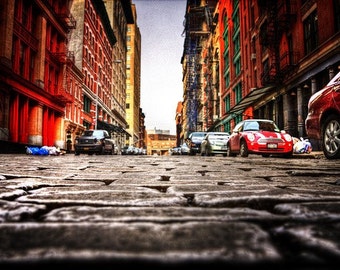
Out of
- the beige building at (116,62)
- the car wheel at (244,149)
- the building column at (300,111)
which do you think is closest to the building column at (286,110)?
the building column at (300,111)

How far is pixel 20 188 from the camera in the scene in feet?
7.39

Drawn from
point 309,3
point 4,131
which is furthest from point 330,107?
Answer: point 4,131

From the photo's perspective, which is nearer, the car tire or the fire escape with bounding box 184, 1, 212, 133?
the car tire

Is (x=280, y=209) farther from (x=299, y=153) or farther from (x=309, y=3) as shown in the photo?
(x=309, y=3)

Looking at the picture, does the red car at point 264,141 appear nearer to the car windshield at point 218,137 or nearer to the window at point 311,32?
the car windshield at point 218,137

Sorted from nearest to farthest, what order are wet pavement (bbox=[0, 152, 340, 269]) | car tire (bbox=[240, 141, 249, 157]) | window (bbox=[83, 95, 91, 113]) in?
1. wet pavement (bbox=[0, 152, 340, 269])
2. car tire (bbox=[240, 141, 249, 157])
3. window (bbox=[83, 95, 91, 113])

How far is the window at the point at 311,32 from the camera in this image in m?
16.5

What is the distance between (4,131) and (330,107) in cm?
1641

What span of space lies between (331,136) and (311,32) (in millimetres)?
12359

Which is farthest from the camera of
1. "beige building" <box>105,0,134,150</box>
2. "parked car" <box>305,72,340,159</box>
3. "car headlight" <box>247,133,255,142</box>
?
"beige building" <box>105,0,134,150</box>

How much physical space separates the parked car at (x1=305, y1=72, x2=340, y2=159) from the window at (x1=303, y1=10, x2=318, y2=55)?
431 inches

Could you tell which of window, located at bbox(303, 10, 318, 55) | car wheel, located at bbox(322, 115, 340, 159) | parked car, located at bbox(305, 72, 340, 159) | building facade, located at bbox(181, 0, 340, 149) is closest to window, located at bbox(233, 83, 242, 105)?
building facade, located at bbox(181, 0, 340, 149)

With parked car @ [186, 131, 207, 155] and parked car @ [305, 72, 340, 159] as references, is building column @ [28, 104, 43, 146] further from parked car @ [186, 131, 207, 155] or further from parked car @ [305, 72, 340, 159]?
parked car @ [305, 72, 340, 159]

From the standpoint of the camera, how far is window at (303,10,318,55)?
54.2 ft
